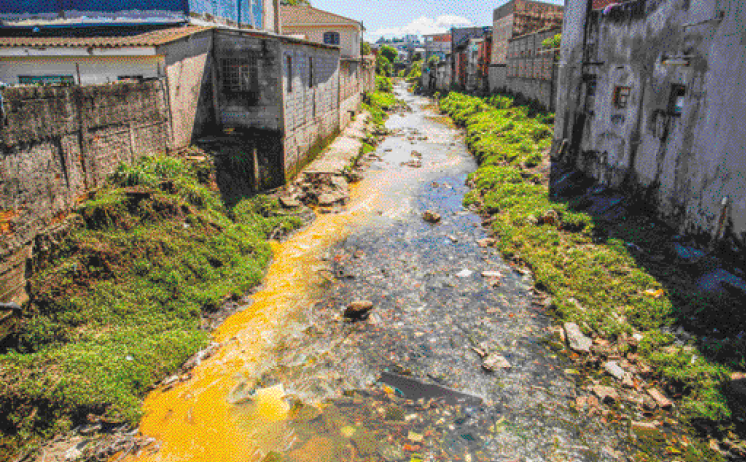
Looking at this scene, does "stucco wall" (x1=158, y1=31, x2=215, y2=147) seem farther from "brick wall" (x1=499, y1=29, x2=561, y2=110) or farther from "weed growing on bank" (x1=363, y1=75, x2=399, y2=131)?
"weed growing on bank" (x1=363, y1=75, x2=399, y2=131)

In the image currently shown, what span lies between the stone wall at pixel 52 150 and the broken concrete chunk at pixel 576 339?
756 cm

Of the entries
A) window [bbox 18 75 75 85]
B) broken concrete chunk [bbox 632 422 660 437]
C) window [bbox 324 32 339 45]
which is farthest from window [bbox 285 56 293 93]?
window [bbox 324 32 339 45]

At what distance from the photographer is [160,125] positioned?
398 inches

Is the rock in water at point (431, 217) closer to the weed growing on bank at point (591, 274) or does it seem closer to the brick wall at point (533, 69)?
the weed growing on bank at point (591, 274)

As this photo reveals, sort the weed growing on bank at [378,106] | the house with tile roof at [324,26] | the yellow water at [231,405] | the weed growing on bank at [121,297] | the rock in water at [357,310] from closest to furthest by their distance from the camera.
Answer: the yellow water at [231,405] → the weed growing on bank at [121,297] → the rock in water at [357,310] → the weed growing on bank at [378,106] → the house with tile roof at [324,26]

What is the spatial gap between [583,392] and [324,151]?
1382cm

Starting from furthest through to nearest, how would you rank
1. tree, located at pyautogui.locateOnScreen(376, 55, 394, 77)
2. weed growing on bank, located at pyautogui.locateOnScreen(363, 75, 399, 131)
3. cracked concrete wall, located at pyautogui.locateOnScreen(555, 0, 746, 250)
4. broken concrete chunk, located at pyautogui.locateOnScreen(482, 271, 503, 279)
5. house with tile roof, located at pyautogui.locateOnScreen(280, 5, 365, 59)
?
tree, located at pyautogui.locateOnScreen(376, 55, 394, 77) → house with tile roof, located at pyautogui.locateOnScreen(280, 5, 365, 59) → weed growing on bank, located at pyautogui.locateOnScreen(363, 75, 399, 131) → broken concrete chunk, located at pyautogui.locateOnScreen(482, 271, 503, 279) → cracked concrete wall, located at pyautogui.locateOnScreen(555, 0, 746, 250)

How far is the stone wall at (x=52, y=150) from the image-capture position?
6.16 meters

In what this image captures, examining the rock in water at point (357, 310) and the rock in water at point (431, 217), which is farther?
the rock in water at point (431, 217)

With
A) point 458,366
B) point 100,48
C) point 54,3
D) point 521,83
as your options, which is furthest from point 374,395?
point 521,83

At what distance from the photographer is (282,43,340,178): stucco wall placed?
1339 cm

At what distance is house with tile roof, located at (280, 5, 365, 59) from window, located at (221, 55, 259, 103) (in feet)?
62.7

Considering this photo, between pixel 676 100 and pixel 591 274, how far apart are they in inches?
143

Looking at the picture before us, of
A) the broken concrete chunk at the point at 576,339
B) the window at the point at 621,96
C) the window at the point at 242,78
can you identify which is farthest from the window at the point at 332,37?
the broken concrete chunk at the point at 576,339
